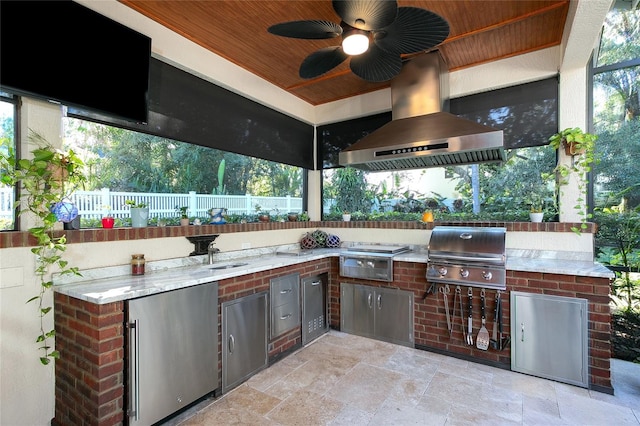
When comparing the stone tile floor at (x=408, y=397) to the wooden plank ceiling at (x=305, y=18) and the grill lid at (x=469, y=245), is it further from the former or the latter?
the wooden plank ceiling at (x=305, y=18)

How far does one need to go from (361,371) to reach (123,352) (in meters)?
1.81

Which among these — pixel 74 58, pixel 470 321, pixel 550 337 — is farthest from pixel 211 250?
pixel 550 337

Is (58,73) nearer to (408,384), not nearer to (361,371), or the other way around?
(361,371)

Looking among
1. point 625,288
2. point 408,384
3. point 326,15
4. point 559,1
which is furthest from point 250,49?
point 625,288

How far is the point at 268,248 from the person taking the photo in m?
3.64

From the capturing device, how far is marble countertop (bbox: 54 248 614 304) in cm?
182

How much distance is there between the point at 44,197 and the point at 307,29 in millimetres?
1921

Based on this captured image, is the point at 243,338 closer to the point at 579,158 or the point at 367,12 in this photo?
the point at 367,12

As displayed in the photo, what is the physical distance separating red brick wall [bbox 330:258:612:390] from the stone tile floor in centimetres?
14

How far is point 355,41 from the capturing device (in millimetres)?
1940

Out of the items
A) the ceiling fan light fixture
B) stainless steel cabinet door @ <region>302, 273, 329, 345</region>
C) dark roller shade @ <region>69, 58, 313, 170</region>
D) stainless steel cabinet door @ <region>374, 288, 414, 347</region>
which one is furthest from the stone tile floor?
the ceiling fan light fixture

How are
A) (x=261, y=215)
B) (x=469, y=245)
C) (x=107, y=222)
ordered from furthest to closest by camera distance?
(x=261, y=215)
(x=469, y=245)
(x=107, y=222)

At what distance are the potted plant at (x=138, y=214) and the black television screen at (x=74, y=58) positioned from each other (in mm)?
678

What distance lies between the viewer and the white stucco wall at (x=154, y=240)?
5.94 feet
